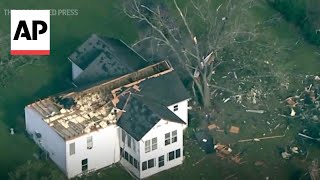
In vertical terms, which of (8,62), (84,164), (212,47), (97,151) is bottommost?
(84,164)

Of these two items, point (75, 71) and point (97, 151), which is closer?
point (97, 151)

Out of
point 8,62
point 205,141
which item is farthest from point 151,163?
point 8,62

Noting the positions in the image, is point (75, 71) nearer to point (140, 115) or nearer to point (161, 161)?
point (140, 115)

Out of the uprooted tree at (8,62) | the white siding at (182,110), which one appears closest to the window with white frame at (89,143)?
the white siding at (182,110)

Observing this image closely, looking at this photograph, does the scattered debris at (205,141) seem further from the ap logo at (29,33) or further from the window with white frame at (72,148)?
the ap logo at (29,33)

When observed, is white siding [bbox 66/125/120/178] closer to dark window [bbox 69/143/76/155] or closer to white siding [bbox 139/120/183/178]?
dark window [bbox 69/143/76/155]

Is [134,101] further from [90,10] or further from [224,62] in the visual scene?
[90,10]

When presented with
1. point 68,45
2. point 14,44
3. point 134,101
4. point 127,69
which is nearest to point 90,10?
point 68,45

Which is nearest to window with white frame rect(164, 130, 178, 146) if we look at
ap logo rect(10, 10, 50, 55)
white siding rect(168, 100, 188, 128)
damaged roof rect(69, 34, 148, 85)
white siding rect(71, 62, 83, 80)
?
white siding rect(168, 100, 188, 128)
